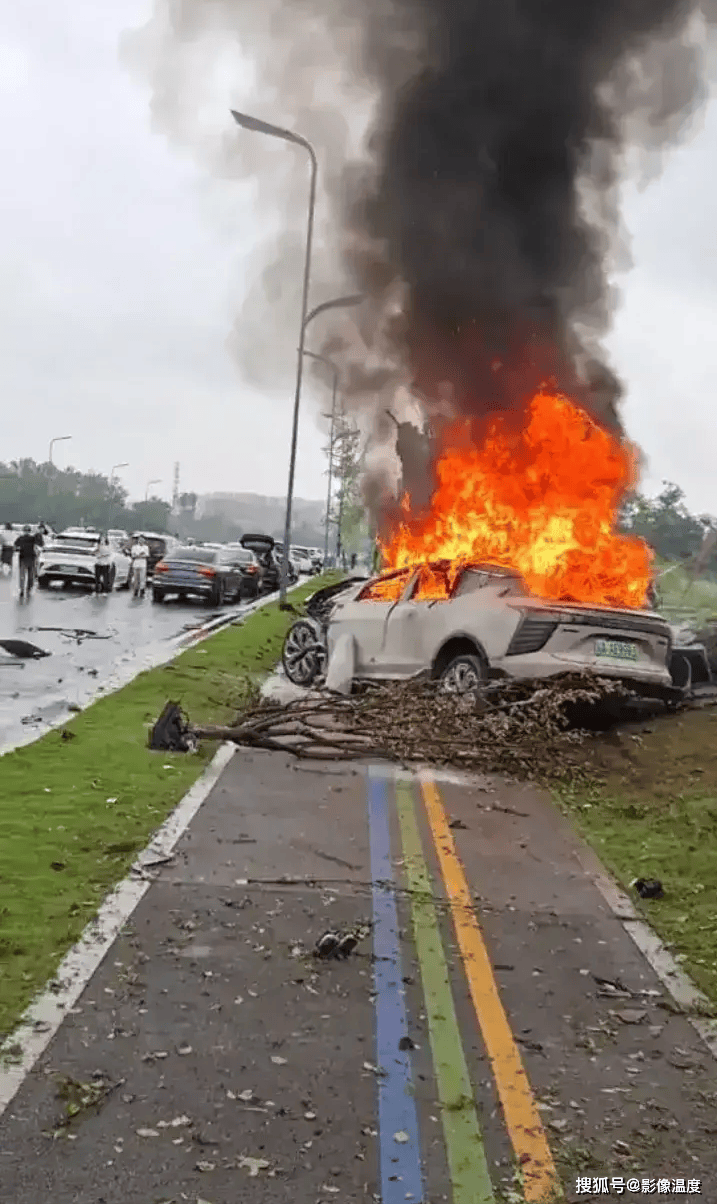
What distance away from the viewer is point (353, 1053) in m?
4.13

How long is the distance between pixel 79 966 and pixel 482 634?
6644mm

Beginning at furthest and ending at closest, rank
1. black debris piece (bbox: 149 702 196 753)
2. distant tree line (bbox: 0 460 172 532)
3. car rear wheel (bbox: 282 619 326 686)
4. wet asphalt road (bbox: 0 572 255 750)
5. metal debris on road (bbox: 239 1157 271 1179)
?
distant tree line (bbox: 0 460 172 532) → car rear wheel (bbox: 282 619 326 686) → wet asphalt road (bbox: 0 572 255 750) → black debris piece (bbox: 149 702 196 753) → metal debris on road (bbox: 239 1157 271 1179)

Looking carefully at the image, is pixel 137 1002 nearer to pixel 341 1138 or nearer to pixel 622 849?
pixel 341 1138

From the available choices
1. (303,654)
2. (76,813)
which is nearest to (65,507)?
(303,654)

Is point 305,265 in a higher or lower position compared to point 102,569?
higher

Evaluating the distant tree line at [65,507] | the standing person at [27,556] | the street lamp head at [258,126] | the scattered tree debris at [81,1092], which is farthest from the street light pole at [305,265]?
the distant tree line at [65,507]

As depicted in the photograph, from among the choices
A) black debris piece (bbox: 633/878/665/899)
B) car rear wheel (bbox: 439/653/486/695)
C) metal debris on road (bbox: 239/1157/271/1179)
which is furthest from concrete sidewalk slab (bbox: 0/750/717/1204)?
car rear wheel (bbox: 439/653/486/695)

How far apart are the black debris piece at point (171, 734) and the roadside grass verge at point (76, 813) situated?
0.14 m

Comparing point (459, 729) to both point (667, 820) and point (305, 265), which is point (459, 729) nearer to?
point (667, 820)

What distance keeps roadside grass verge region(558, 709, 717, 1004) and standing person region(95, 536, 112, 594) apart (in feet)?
76.2

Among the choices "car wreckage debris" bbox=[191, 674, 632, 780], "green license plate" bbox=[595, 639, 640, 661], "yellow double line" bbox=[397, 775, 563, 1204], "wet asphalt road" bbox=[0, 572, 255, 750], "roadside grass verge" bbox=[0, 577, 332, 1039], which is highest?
"green license plate" bbox=[595, 639, 640, 661]

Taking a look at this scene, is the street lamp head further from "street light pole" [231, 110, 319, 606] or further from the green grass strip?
the green grass strip

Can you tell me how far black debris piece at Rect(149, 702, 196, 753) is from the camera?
385 inches

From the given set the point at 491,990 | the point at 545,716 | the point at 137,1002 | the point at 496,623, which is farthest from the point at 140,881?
the point at 496,623
